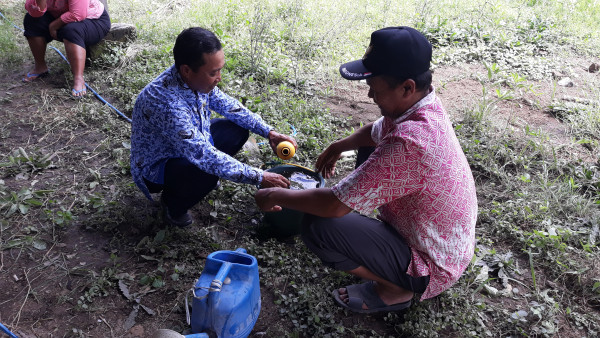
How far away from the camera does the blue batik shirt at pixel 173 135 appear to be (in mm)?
2354

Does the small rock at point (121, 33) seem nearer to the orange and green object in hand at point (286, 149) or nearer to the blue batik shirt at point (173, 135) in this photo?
the blue batik shirt at point (173, 135)

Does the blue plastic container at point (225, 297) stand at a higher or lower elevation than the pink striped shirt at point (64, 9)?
lower

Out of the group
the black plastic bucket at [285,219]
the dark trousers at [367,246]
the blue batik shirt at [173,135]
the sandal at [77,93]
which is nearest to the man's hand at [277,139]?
the black plastic bucket at [285,219]

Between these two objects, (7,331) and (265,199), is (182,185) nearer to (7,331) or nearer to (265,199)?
(265,199)

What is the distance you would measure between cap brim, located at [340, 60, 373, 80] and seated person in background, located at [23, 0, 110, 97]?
9.86 ft

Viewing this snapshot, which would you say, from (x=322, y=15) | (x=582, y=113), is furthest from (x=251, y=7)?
(x=582, y=113)

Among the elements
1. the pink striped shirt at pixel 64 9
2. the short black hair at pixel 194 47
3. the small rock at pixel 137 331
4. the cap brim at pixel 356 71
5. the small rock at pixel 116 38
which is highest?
the cap brim at pixel 356 71

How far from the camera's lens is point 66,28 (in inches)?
161

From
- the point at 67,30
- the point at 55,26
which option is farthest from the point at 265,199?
the point at 55,26

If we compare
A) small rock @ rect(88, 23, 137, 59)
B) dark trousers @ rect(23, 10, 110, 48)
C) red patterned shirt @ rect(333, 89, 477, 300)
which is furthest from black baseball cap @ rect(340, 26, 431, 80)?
small rock @ rect(88, 23, 137, 59)

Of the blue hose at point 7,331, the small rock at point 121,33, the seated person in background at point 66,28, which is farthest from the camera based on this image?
the small rock at point 121,33

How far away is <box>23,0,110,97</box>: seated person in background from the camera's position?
13.3 feet

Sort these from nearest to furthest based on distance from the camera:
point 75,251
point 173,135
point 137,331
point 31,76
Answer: point 137,331 < point 173,135 < point 75,251 < point 31,76

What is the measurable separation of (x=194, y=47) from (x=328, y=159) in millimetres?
965
